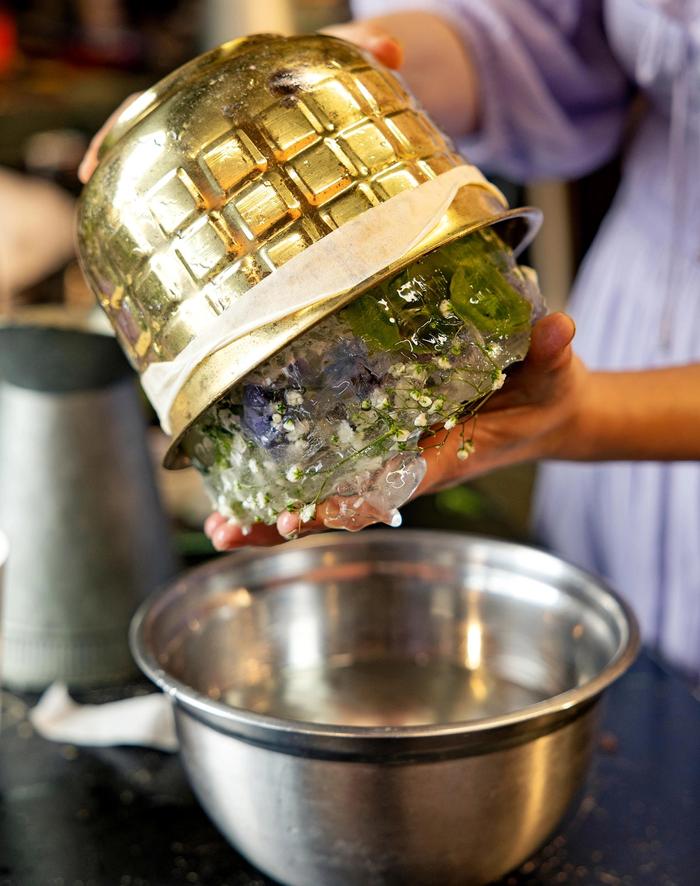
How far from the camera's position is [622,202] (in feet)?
3.93

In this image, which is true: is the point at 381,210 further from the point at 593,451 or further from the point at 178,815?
the point at 178,815

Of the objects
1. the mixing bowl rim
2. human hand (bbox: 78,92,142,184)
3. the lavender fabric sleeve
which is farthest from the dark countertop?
the lavender fabric sleeve

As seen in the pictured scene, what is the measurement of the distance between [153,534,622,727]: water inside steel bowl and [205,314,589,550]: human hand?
0.10 meters

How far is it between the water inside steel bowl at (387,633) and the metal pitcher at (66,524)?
6.7 inches

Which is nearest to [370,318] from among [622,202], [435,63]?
[435,63]

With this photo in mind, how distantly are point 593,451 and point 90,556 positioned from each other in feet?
1.47

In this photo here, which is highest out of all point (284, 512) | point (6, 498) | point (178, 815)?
point (284, 512)

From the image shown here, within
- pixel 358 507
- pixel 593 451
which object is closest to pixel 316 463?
pixel 358 507

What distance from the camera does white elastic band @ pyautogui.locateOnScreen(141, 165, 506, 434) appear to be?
56cm

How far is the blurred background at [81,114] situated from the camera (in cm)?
246

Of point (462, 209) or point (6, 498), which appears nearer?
point (462, 209)

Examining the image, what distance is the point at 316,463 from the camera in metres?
0.61

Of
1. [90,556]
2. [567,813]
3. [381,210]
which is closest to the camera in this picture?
[381,210]

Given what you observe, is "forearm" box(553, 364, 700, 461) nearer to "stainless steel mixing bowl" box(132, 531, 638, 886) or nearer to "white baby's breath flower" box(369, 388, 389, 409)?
"stainless steel mixing bowl" box(132, 531, 638, 886)
